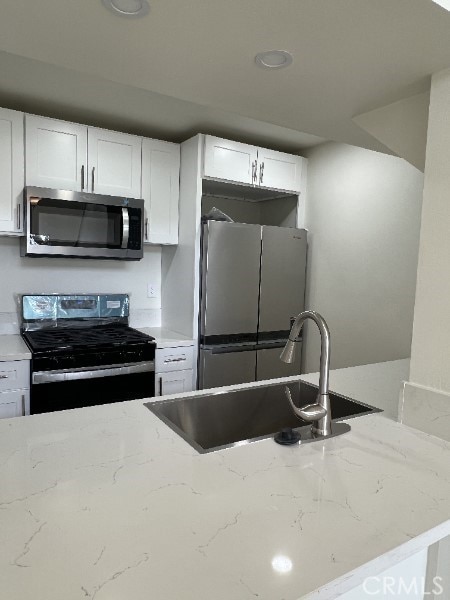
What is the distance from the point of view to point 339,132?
177 centimetres

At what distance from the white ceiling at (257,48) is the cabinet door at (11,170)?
147 centimetres

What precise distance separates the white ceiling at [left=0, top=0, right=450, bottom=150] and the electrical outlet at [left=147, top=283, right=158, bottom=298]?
2.05 m

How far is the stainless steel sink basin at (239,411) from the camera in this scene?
145cm

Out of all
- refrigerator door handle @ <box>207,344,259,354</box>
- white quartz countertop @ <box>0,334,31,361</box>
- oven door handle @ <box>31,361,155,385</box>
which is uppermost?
white quartz countertop @ <box>0,334,31,361</box>

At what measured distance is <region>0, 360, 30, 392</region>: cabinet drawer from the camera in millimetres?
2318

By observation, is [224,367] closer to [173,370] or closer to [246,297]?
[173,370]

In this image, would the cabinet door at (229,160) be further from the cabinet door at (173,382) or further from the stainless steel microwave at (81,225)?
the cabinet door at (173,382)

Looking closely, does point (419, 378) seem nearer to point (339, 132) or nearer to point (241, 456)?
point (241, 456)

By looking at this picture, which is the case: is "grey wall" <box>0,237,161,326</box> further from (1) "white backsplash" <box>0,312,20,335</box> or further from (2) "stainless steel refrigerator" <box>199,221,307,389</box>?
(2) "stainless steel refrigerator" <box>199,221,307,389</box>

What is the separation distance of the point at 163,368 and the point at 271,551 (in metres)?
2.23

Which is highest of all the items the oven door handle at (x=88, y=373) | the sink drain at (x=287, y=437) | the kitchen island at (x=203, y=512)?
the sink drain at (x=287, y=437)

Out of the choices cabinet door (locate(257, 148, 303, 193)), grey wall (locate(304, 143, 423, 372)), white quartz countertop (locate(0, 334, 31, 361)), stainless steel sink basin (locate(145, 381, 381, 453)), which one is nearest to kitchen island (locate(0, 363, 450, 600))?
stainless steel sink basin (locate(145, 381, 381, 453))

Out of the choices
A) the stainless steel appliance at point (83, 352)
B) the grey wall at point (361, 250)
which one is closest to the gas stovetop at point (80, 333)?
the stainless steel appliance at point (83, 352)

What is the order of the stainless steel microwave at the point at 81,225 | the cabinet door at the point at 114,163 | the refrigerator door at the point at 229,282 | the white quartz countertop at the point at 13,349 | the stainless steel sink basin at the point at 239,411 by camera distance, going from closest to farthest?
1. the stainless steel sink basin at the point at 239,411
2. the white quartz countertop at the point at 13,349
3. the stainless steel microwave at the point at 81,225
4. the cabinet door at the point at 114,163
5. the refrigerator door at the point at 229,282
